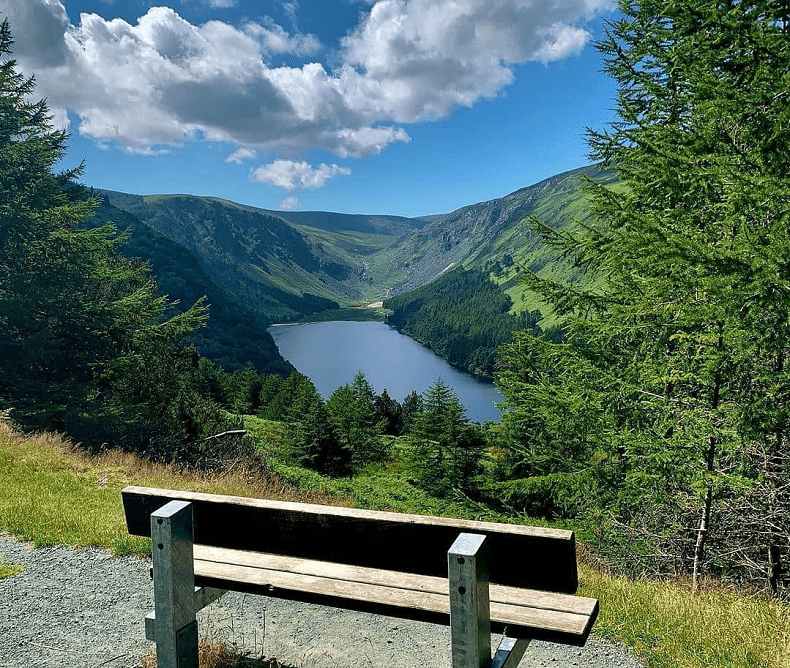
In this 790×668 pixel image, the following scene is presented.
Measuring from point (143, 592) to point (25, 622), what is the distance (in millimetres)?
891

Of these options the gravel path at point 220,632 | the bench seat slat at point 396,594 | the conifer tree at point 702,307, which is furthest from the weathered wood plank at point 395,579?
the conifer tree at point 702,307

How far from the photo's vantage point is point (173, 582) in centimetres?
249

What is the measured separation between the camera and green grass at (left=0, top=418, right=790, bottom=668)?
377 cm

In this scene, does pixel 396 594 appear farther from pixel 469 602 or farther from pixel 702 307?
pixel 702 307

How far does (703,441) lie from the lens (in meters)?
6.50

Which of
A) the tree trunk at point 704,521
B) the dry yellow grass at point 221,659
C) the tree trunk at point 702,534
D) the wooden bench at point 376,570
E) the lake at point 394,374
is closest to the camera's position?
the wooden bench at point 376,570

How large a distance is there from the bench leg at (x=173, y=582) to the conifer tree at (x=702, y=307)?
5.68 m

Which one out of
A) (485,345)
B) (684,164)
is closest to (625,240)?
(684,164)

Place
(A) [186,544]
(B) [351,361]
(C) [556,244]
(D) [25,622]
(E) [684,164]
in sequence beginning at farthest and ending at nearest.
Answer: (B) [351,361] → (C) [556,244] → (E) [684,164] → (D) [25,622] → (A) [186,544]

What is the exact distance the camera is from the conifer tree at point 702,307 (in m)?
6.12

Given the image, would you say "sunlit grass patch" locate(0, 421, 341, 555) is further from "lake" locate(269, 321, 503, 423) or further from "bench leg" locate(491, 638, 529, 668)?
"lake" locate(269, 321, 503, 423)

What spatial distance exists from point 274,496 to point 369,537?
22.3ft

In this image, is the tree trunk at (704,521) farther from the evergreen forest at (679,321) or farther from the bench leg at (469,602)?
the bench leg at (469,602)

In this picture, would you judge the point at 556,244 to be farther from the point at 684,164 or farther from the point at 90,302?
the point at 90,302
